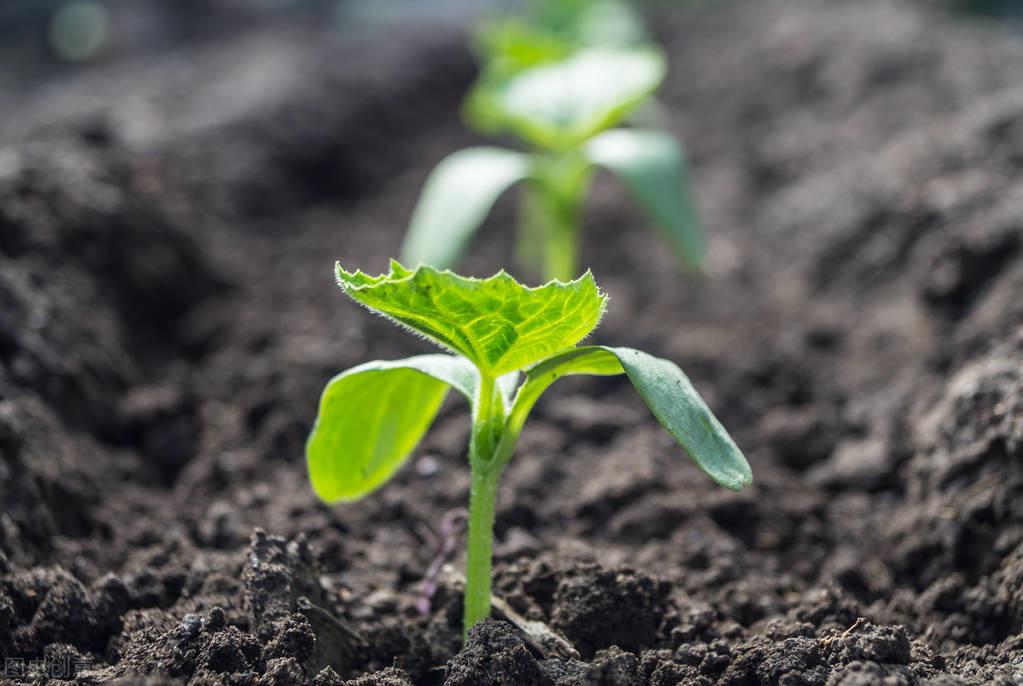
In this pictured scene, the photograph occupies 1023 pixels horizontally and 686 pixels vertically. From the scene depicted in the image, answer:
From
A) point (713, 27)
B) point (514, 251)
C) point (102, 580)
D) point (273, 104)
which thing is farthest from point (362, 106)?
point (102, 580)

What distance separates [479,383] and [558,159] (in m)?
1.48

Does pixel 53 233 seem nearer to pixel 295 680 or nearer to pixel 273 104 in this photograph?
pixel 295 680

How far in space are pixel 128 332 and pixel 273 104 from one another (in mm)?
1629

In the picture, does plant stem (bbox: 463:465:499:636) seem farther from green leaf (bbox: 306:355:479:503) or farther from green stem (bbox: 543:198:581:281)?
green stem (bbox: 543:198:581:281)

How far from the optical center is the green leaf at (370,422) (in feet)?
4.27

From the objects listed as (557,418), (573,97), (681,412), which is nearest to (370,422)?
(681,412)

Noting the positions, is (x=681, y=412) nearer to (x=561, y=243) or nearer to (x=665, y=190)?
(x=665, y=190)

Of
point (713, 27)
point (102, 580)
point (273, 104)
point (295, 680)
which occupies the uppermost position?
point (713, 27)

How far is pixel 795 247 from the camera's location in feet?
9.61

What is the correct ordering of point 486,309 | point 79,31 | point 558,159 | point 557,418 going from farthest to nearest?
point 79,31 < point 558,159 < point 557,418 < point 486,309

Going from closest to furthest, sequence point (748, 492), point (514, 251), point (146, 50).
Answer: point (748, 492) → point (514, 251) → point (146, 50)

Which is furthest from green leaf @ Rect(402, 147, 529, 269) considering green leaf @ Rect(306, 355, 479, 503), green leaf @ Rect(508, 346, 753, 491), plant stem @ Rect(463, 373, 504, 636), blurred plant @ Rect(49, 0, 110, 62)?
blurred plant @ Rect(49, 0, 110, 62)

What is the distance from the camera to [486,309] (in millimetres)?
1104

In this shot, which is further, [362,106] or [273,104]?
[362,106]
